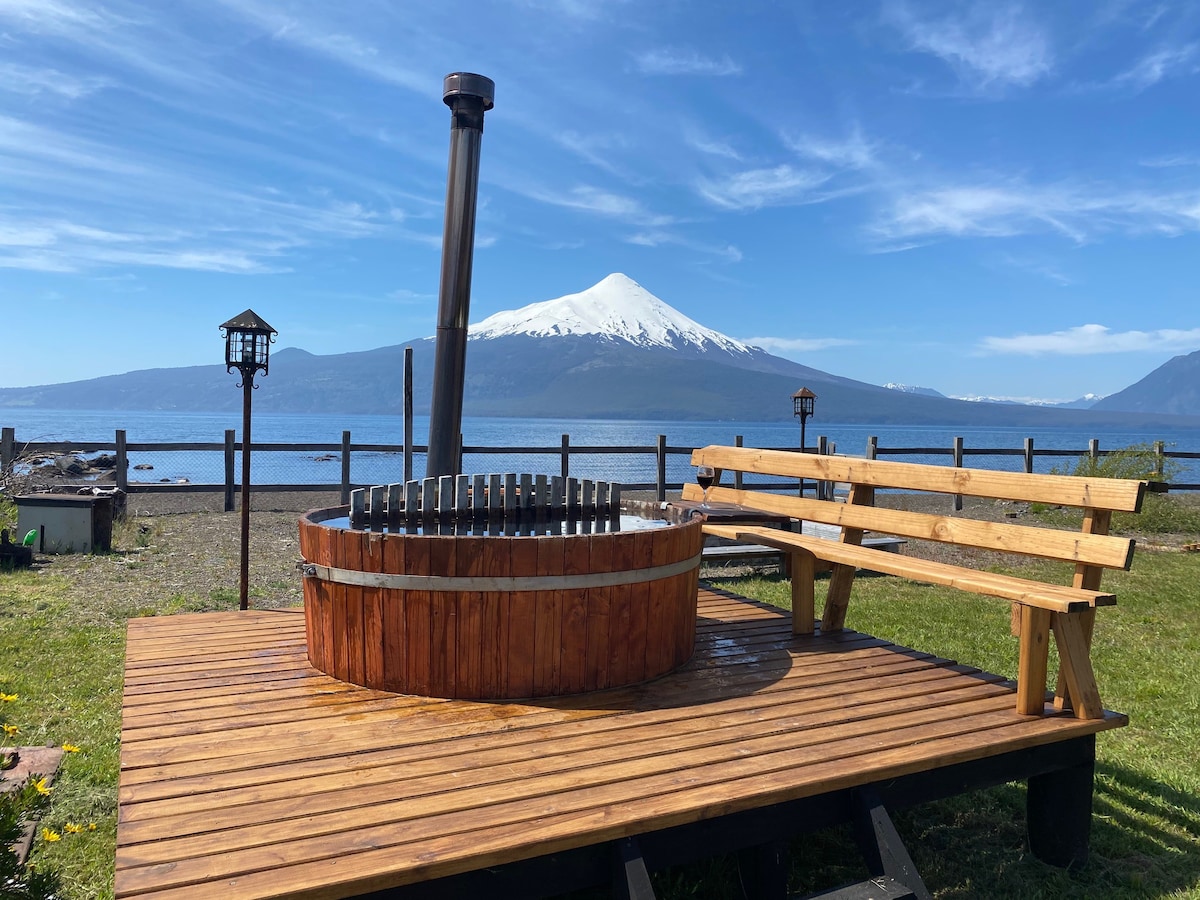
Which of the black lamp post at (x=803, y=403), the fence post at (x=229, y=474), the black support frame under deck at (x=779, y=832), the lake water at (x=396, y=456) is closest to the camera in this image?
the black support frame under deck at (x=779, y=832)

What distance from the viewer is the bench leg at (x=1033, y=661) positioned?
3.37 m

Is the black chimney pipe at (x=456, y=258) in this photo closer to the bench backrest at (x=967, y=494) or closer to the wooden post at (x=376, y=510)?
the wooden post at (x=376, y=510)

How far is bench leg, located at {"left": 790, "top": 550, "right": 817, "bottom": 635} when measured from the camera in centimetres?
459

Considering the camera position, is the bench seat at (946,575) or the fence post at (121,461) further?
the fence post at (121,461)

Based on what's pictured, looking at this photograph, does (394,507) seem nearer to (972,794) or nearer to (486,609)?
(486,609)

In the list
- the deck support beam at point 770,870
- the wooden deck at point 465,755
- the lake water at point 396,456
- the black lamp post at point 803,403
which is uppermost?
the black lamp post at point 803,403

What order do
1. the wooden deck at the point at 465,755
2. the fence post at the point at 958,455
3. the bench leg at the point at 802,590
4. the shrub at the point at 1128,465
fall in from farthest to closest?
the fence post at the point at 958,455 → the shrub at the point at 1128,465 → the bench leg at the point at 802,590 → the wooden deck at the point at 465,755

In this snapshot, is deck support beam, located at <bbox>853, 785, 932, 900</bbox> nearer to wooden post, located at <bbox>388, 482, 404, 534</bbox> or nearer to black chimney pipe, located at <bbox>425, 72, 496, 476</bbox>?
wooden post, located at <bbox>388, 482, 404, 534</bbox>

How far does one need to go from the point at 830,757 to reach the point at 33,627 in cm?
620

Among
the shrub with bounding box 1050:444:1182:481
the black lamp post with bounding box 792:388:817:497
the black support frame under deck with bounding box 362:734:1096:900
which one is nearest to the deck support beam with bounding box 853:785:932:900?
the black support frame under deck with bounding box 362:734:1096:900

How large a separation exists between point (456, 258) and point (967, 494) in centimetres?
370

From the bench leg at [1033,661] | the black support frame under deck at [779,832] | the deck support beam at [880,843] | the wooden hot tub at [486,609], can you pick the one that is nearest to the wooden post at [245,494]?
the wooden hot tub at [486,609]

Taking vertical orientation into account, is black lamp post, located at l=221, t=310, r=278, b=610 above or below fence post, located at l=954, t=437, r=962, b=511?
above

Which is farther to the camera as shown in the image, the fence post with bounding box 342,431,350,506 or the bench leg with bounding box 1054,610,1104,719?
the fence post with bounding box 342,431,350,506
